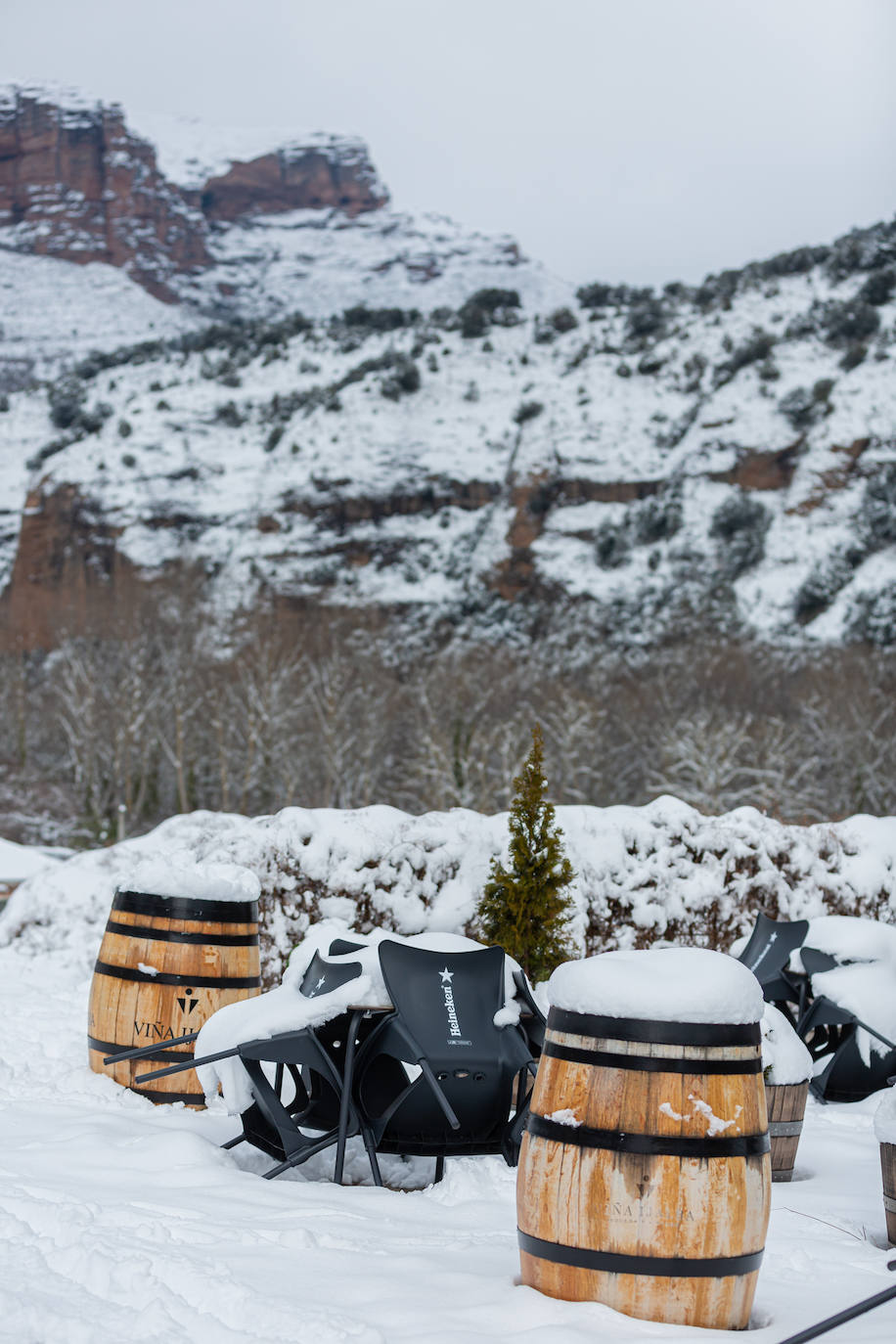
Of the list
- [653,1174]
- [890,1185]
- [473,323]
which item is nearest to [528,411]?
[473,323]

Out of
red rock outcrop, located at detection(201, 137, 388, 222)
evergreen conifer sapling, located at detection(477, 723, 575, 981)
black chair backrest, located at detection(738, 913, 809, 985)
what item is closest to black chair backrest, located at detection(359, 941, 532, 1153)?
black chair backrest, located at detection(738, 913, 809, 985)

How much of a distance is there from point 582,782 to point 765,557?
1633cm

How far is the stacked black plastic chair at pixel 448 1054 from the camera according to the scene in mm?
4566

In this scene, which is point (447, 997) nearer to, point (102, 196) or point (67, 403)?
point (67, 403)

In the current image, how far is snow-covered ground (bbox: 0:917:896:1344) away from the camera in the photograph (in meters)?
2.94

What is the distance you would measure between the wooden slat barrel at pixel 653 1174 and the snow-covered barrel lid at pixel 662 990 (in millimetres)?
31

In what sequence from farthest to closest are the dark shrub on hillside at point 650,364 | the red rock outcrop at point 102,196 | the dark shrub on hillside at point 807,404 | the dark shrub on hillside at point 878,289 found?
1. the red rock outcrop at point 102,196
2. the dark shrub on hillside at point 650,364
3. the dark shrub on hillside at point 878,289
4. the dark shrub on hillside at point 807,404

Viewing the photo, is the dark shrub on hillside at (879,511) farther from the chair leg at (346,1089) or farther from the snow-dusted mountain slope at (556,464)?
the chair leg at (346,1089)

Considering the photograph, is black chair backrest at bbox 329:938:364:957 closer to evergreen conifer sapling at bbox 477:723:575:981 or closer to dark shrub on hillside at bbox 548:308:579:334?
evergreen conifer sapling at bbox 477:723:575:981

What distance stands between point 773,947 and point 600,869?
234cm

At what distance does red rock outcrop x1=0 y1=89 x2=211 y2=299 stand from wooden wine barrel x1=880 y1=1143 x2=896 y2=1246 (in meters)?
161


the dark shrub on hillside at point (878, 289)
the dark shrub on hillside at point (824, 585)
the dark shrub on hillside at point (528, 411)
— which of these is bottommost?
Answer: the dark shrub on hillside at point (824, 585)

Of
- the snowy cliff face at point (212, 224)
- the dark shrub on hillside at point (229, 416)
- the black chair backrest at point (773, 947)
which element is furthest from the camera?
the snowy cliff face at point (212, 224)

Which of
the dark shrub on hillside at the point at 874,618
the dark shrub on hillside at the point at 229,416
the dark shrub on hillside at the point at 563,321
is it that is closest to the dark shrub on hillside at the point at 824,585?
the dark shrub on hillside at the point at 874,618
